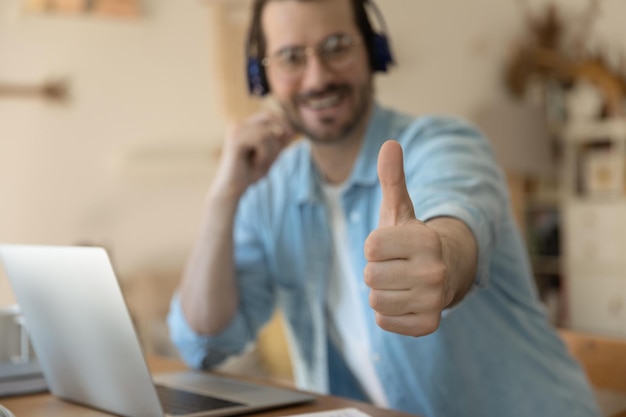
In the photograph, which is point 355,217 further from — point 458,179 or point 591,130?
point 591,130

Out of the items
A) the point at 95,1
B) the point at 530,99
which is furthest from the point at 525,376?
the point at 530,99

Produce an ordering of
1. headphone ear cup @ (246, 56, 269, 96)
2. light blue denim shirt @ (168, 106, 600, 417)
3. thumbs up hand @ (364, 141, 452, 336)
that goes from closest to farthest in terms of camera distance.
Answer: thumbs up hand @ (364, 141, 452, 336) → light blue denim shirt @ (168, 106, 600, 417) → headphone ear cup @ (246, 56, 269, 96)

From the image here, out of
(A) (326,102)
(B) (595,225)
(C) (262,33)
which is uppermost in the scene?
(C) (262,33)

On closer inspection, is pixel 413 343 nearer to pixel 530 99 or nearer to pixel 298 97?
pixel 298 97

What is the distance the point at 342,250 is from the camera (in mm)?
1463

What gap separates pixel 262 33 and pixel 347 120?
25cm

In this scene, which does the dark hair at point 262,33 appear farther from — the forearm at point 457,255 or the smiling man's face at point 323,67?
the forearm at point 457,255

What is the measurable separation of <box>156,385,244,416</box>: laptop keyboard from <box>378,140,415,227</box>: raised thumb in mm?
360

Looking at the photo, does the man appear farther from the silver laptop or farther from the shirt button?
the silver laptop

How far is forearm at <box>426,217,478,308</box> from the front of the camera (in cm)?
84

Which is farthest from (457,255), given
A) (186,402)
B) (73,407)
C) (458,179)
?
(73,407)

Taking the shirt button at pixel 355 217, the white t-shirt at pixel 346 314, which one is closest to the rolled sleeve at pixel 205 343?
the white t-shirt at pixel 346 314

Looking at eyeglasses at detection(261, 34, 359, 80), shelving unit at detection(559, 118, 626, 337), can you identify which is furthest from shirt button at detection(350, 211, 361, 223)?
shelving unit at detection(559, 118, 626, 337)

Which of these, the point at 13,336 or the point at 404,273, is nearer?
the point at 404,273
